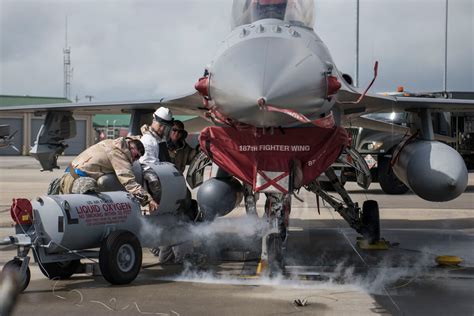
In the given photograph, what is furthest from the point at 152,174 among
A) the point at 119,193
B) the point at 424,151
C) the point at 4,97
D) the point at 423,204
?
the point at 4,97

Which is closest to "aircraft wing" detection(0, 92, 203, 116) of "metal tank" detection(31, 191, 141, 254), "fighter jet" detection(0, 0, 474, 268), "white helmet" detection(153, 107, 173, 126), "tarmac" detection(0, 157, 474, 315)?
"fighter jet" detection(0, 0, 474, 268)

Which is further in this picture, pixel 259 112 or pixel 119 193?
pixel 119 193

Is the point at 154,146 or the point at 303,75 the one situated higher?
the point at 303,75

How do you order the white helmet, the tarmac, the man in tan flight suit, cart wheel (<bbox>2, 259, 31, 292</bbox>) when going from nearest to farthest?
the tarmac < cart wheel (<bbox>2, 259, 31, 292</bbox>) < the white helmet < the man in tan flight suit

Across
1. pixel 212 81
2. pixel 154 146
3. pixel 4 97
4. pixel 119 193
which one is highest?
pixel 4 97

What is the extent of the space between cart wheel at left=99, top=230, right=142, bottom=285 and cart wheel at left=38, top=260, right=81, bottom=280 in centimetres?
66

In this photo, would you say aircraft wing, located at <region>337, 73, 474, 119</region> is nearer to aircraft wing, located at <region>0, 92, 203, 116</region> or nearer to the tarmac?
the tarmac

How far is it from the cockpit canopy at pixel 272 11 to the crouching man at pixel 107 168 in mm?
1964

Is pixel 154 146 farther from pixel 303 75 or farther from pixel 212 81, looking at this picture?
pixel 303 75

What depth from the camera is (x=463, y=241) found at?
10.9m

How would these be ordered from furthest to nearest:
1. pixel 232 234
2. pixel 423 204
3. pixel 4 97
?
pixel 4 97
pixel 423 204
pixel 232 234

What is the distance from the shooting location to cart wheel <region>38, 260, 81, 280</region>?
7.38 m

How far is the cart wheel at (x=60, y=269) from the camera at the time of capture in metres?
7.38

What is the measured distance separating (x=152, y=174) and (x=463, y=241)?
18.7 ft
